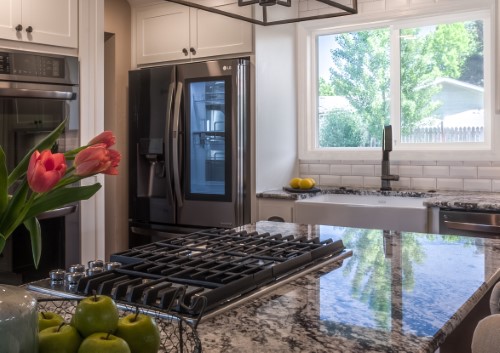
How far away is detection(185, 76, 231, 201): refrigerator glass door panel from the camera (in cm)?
369

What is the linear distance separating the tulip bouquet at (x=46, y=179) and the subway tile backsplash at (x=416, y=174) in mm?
3319

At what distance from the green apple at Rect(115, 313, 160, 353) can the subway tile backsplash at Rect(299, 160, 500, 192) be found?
3.26m

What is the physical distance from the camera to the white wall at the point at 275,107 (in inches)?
148

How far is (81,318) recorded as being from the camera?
0.78 metres

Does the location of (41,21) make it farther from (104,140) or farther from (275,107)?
(104,140)

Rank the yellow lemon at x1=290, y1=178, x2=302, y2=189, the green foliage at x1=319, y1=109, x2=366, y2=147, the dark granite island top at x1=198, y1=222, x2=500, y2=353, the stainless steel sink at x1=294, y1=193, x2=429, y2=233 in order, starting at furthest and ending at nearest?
the green foliage at x1=319, y1=109, x2=366, y2=147
the yellow lemon at x1=290, y1=178, x2=302, y2=189
the stainless steel sink at x1=294, y1=193, x2=429, y2=233
the dark granite island top at x1=198, y1=222, x2=500, y2=353

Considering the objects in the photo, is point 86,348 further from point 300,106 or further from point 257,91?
point 300,106

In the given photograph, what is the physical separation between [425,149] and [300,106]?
3.34 feet

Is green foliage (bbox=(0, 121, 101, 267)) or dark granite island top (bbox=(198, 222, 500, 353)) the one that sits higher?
green foliage (bbox=(0, 121, 101, 267))

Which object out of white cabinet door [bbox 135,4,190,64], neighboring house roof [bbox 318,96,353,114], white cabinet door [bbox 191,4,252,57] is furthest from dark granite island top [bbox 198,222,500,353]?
white cabinet door [bbox 135,4,190,64]

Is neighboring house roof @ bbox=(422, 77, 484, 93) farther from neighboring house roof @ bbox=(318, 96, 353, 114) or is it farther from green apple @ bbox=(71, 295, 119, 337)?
green apple @ bbox=(71, 295, 119, 337)

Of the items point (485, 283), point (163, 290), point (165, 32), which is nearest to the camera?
point (163, 290)

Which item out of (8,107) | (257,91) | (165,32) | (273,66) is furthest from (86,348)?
(165,32)

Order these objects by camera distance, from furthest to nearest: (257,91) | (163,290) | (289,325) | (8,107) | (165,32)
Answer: (165,32)
(257,91)
(8,107)
(163,290)
(289,325)
